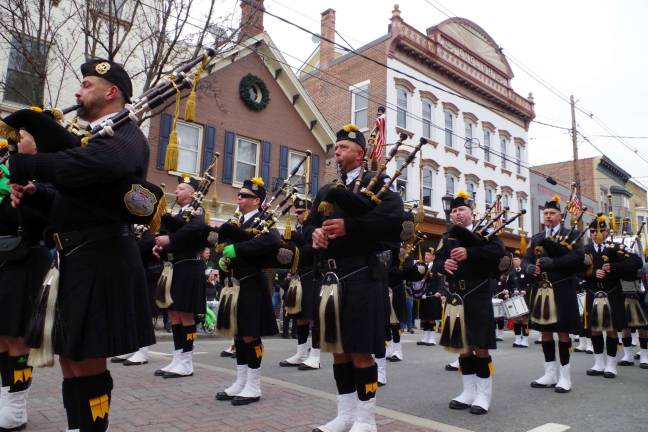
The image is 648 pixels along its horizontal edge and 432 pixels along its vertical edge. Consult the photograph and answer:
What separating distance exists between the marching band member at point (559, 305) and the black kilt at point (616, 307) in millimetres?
1901

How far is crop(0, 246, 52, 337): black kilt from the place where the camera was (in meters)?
3.95

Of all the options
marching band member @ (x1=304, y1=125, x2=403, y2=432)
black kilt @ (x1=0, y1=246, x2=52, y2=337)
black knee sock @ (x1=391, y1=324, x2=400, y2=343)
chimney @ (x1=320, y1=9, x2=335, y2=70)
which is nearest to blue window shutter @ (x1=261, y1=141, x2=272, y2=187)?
chimney @ (x1=320, y1=9, x2=335, y2=70)

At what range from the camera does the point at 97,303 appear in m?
2.79

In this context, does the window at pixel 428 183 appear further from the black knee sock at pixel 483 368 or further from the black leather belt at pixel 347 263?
the black leather belt at pixel 347 263

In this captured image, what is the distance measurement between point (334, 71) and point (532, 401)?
21001mm

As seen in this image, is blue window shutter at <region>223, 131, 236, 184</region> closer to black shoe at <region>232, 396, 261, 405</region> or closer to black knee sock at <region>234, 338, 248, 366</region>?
black knee sock at <region>234, 338, 248, 366</region>

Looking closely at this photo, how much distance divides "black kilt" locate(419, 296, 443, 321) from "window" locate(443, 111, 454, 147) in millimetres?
14557

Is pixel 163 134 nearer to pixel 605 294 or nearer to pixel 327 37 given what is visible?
pixel 327 37

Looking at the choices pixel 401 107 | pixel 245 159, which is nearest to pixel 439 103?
pixel 401 107

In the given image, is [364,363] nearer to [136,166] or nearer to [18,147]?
[136,166]

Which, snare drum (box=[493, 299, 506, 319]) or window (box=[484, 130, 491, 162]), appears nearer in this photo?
snare drum (box=[493, 299, 506, 319])


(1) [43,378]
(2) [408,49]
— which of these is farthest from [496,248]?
(2) [408,49]

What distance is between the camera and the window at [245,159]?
59.3 ft

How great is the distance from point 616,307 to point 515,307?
258 cm
